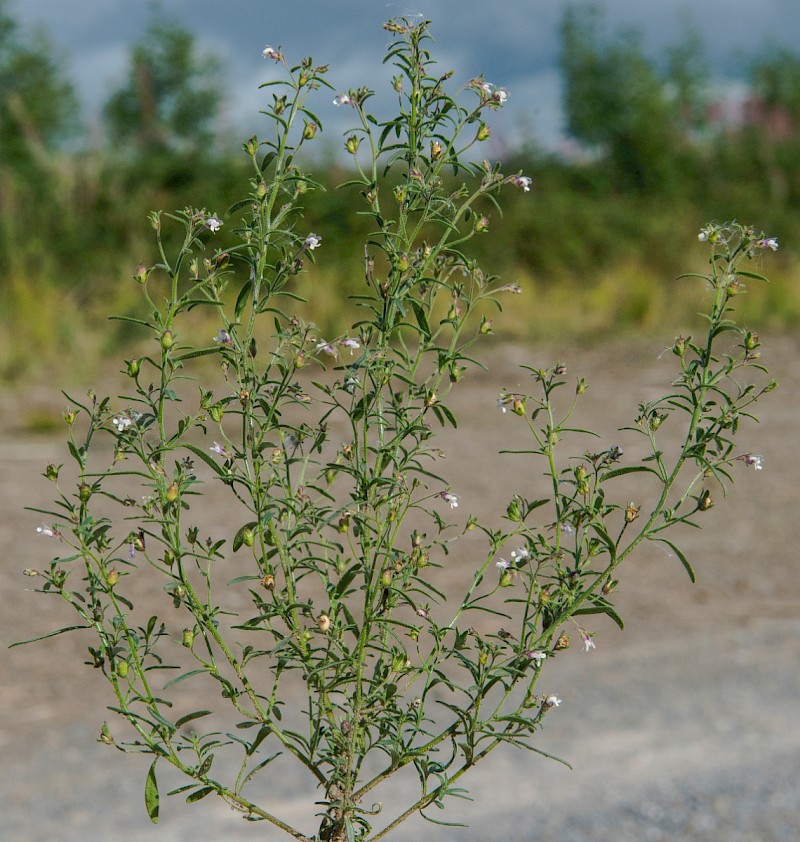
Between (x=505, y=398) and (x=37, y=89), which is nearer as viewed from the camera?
(x=505, y=398)

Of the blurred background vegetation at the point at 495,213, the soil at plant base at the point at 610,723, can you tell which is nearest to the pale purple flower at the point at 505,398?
the soil at plant base at the point at 610,723

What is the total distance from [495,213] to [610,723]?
8.44 meters

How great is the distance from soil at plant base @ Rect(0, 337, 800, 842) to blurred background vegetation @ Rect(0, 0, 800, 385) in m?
3.70

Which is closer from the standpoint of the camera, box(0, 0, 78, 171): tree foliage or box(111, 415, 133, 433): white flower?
box(111, 415, 133, 433): white flower

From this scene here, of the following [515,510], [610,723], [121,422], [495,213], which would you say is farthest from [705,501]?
[495,213]

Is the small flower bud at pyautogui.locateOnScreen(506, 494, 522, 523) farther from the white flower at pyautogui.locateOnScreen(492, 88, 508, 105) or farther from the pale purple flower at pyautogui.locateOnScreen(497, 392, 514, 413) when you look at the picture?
the white flower at pyautogui.locateOnScreen(492, 88, 508, 105)

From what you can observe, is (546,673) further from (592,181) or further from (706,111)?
(706,111)

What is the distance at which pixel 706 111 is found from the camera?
2055 centimetres

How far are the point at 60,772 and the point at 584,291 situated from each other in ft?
27.8

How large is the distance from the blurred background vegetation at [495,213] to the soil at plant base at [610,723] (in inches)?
146

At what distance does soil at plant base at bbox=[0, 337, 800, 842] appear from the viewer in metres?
3.14

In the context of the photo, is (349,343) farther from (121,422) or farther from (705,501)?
(705,501)

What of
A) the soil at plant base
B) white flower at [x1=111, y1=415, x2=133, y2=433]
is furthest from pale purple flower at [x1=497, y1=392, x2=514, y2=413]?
the soil at plant base

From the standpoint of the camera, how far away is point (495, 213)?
38.2ft
